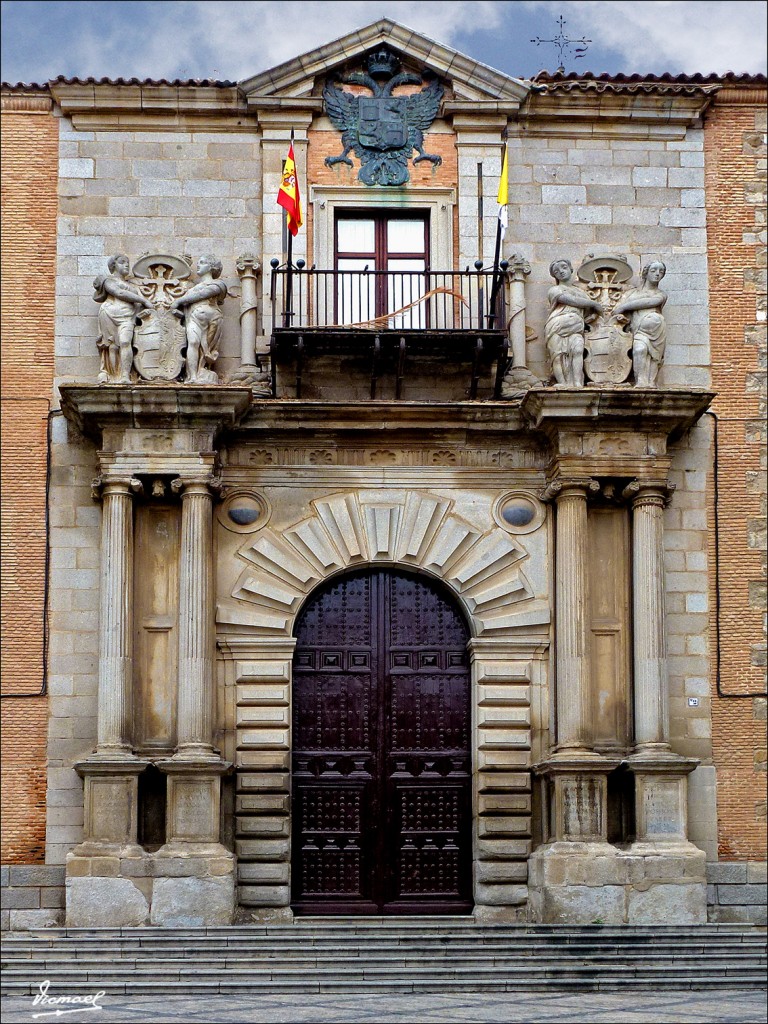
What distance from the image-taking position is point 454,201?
67.5ft

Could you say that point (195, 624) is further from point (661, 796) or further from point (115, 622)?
point (661, 796)

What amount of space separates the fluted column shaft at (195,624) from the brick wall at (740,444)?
516 centimetres

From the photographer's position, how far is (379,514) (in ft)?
65.1

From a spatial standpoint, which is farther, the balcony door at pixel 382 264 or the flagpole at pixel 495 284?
the balcony door at pixel 382 264

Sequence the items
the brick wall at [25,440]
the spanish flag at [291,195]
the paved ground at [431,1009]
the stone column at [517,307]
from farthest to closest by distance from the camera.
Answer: the stone column at [517,307]
the spanish flag at [291,195]
the brick wall at [25,440]
the paved ground at [431,1009]

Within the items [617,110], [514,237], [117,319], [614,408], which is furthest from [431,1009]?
[617,110]

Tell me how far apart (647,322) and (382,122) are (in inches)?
141

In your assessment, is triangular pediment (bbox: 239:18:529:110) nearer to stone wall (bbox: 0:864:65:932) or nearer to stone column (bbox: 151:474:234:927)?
stone column (bbox: 151:474:234:927)

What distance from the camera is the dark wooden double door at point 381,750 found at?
63.8 ft

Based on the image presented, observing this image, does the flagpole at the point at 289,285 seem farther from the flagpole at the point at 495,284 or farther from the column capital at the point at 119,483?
the column capital at the point at 119,483

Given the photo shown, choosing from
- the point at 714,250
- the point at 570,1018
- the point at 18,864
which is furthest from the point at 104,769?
the point at 714,250

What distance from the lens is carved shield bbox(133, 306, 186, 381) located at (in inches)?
774

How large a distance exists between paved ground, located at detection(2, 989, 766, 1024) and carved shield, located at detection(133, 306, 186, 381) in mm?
6632

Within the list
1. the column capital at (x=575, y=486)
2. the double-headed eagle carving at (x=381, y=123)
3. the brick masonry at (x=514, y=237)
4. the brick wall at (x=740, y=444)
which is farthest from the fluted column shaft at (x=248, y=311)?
the brick wall at (x=740, y=444)
